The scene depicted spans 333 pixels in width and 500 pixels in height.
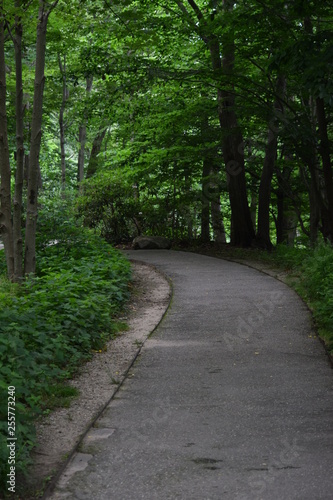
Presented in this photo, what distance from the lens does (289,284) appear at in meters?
12.9

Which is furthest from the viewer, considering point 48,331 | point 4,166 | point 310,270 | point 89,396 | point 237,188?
point 237,188

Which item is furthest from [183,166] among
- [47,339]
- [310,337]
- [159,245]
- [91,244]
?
[47,339]

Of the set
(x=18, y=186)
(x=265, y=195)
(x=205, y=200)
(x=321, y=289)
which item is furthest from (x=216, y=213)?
(x=321, y=289)

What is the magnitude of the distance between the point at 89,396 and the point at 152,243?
56.2 feet

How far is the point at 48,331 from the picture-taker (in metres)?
6.94

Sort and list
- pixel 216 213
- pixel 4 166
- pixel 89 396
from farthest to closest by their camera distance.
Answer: pixel 216 213 < pixel 4 166 < pixel 89 396

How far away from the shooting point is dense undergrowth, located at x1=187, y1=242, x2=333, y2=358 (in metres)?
8.45

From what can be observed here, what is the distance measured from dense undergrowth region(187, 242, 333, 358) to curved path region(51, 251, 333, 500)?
0.88ft

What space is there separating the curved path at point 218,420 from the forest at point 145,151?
56 cm

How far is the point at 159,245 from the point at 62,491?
62.9 ft

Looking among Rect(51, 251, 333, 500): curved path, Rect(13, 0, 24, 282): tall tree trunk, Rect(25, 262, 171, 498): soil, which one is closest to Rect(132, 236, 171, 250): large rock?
Rect(25, 262, 171, 498): soil

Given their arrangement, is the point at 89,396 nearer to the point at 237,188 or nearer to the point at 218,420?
the point at 218,420

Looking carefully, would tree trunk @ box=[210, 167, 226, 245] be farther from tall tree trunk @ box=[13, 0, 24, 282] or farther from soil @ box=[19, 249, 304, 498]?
tall tree trunk @ box=[13, 0, 24, 282]

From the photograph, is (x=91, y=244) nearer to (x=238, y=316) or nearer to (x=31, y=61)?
(x=238, y=316)
